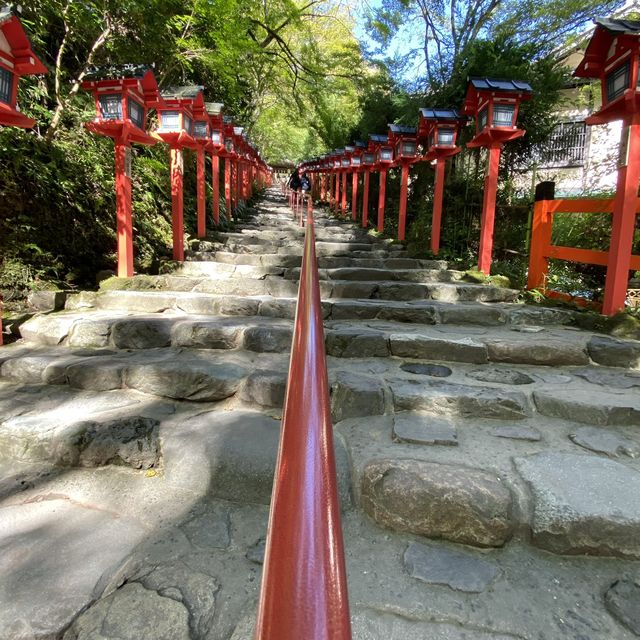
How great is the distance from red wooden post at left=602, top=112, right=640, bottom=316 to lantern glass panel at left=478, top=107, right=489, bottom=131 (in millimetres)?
1630

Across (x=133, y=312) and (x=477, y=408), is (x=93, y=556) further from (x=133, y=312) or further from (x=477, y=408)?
(x=133, y=312)

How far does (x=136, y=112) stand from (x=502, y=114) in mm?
3833

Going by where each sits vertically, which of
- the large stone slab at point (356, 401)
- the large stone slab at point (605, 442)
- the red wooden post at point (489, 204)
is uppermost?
the red wooden post at point (489, 204)

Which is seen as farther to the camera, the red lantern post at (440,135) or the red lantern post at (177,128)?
the red lantern post at (440,135)

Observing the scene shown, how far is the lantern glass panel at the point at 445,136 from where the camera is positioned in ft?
19.0

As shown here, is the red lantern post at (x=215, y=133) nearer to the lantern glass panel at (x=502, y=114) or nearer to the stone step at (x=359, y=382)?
the lantern glass panel at (x=502, y=114)

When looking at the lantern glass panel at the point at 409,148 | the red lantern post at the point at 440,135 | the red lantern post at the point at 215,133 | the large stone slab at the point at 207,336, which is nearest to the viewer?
the large stone slab at the point at 207,336

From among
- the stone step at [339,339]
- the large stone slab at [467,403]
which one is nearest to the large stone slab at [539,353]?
the stone step at [339,339]

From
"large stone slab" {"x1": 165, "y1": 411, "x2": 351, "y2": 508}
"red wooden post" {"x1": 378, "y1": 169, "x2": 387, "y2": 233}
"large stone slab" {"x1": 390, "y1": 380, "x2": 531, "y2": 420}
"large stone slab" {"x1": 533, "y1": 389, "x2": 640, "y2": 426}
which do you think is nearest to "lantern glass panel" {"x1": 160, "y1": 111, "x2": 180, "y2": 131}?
"large stone slab" {"x1": 165, "y1": 411, "x2": 351, "y2": 508}

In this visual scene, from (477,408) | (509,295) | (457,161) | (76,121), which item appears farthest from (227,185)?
(477,408)

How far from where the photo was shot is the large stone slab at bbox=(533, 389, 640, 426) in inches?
87.8

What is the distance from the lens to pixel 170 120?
195 inches

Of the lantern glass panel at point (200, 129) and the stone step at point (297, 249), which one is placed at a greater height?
the lantern glass panel at point (200, 129)

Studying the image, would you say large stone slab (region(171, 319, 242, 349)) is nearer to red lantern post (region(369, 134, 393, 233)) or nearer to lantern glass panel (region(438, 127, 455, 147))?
lantern glass panel (region(438, 127, 455, 147))
